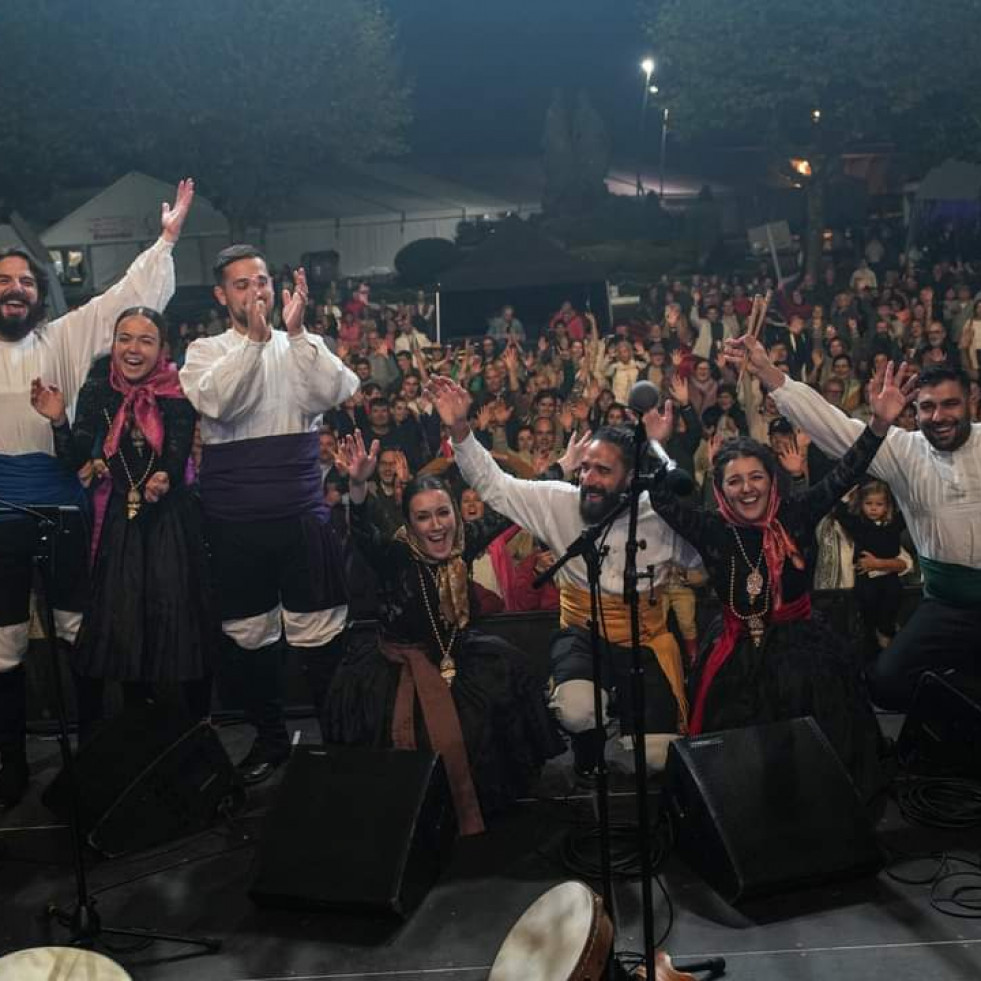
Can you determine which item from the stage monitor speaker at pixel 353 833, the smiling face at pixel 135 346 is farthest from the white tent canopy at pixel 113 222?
the stage monitor speaker at pixel 353 833

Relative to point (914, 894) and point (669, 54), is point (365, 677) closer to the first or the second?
point (914, 894)

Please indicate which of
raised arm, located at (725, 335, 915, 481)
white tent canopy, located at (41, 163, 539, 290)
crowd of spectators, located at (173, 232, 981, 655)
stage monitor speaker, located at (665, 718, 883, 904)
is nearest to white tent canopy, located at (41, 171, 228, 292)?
white tent canopy, located at (41, 163, 539, 290)

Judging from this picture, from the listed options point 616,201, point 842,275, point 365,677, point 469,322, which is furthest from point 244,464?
point 616,201

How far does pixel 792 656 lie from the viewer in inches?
173

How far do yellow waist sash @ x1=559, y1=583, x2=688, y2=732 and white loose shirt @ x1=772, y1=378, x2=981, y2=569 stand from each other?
87 cm

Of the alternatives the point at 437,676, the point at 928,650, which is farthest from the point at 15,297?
the point at 928,650

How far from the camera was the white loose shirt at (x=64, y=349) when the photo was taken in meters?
4.72

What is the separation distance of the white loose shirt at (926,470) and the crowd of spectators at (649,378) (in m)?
0.37

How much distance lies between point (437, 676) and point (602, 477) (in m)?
0.93

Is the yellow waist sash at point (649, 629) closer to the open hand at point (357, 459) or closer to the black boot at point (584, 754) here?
the black boot at point (584, 754)

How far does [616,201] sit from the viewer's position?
2305 cm

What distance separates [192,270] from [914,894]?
15952 mm

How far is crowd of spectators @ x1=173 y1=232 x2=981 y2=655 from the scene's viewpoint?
18.7ft

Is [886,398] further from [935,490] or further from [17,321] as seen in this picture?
[17,321]
